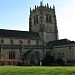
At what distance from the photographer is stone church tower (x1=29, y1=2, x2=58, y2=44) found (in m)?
83.5

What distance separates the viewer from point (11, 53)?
2776 inches

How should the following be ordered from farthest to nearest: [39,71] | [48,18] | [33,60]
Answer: [48,18]
[33,60]
[39,71]

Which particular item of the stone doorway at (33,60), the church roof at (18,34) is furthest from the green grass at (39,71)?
the church roof at (18,34)

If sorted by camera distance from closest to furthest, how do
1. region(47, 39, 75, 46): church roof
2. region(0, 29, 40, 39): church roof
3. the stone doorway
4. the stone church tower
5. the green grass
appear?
1. the green grass
2. the stone doorway
3. region(0, 29, 40, 39): church roof
4. region(47, 39, 75, 46): church roof
5. the stone church tower

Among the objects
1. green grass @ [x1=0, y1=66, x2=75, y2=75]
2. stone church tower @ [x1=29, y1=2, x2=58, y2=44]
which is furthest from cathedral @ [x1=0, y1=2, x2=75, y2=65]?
green grass @ [x1=0, y1=66, x2=75, y2=75]

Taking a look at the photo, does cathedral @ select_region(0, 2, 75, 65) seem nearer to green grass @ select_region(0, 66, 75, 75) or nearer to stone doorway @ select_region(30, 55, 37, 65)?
stone doorway @ select_region(30, 55, 37, 65)

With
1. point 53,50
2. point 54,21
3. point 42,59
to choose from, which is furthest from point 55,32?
point 42,59

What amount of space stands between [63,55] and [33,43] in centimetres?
1103

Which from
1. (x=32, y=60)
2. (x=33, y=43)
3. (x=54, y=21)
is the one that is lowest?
(x=32, y=60)

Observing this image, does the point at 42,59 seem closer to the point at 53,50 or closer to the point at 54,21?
the point at 53,50

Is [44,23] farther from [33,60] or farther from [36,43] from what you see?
[33,60]

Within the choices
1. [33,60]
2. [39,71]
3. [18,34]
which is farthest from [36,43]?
[39,71]

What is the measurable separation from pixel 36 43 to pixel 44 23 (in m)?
9.40

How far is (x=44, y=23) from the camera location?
8488cm
